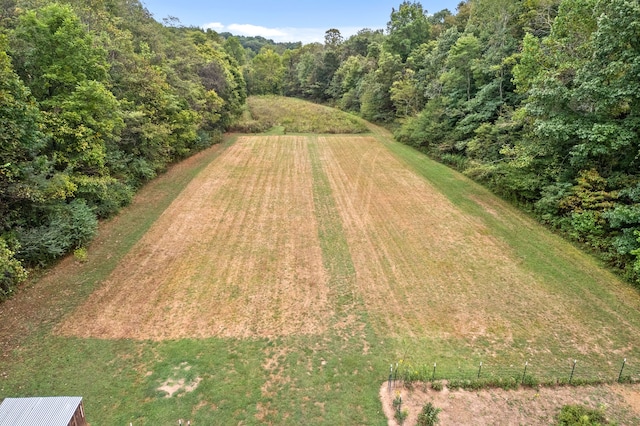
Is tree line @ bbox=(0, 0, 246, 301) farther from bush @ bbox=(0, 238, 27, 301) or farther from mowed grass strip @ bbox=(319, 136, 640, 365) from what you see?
mowed grass strip @ bbox=(319, 136, 640, 365)

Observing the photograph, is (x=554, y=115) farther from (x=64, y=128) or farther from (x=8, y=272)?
(x=8, y=272)

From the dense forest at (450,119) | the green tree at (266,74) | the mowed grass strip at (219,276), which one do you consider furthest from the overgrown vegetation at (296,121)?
the green tree at (266,74)

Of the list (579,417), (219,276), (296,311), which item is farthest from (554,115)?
(219,276)

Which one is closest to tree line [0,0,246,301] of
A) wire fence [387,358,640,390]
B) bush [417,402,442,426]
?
wire fence [387,358,640,390]

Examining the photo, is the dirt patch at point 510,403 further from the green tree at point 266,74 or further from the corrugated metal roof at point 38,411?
the green tree at point 266,74

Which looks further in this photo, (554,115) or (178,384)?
(554,115)

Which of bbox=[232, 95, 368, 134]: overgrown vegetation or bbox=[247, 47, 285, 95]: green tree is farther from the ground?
bbox=[247, 47, 285, 95]: green tree
